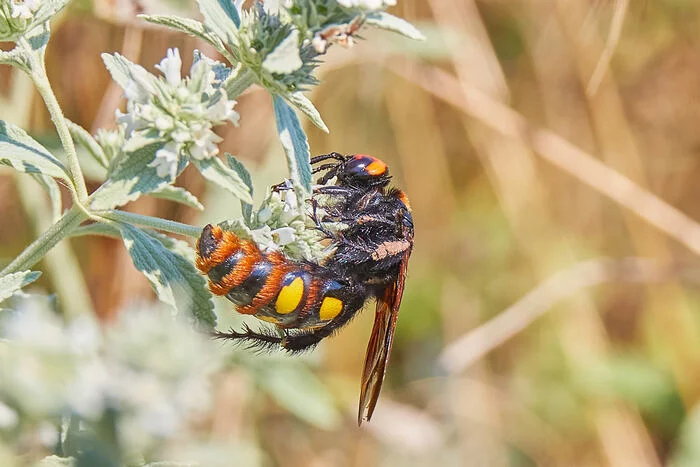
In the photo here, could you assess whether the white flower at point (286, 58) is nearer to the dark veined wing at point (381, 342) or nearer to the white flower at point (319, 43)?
the white flower at point (319, 43)

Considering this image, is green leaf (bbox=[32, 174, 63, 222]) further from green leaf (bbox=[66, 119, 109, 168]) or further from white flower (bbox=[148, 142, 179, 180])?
white flower (bbox=[148, 142, 179, 180])

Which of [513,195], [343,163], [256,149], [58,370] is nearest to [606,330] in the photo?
[513,195]

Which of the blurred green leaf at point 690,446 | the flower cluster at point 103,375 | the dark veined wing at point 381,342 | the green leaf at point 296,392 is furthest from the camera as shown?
the blurred green leaf at point 690,446

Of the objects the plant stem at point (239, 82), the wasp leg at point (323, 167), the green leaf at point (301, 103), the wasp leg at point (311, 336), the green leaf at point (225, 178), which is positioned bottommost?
the wasp leg at point (311, 336)

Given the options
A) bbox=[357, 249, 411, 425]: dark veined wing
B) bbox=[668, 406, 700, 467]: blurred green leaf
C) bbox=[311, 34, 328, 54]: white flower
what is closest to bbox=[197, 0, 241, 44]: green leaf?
bbox=[311, 34, 328, 54]: white flower

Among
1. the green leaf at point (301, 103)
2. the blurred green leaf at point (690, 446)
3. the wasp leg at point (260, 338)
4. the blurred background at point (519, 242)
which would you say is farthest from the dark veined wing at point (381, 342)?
the blurred green leaf at point (690, 446)

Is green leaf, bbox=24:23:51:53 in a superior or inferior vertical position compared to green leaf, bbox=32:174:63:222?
superior
